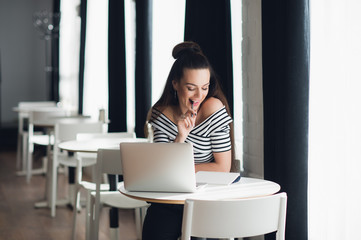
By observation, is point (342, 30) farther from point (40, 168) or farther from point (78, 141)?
point (40, 168)

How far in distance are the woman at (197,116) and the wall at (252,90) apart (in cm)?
54

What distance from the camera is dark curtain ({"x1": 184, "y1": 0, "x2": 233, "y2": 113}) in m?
3.09

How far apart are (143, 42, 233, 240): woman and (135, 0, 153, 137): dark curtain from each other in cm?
210

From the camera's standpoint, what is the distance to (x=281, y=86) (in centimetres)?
253

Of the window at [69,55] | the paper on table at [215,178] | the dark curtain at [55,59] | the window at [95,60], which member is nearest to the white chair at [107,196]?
the paper on table at [215,178]

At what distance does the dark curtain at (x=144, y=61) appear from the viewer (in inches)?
185

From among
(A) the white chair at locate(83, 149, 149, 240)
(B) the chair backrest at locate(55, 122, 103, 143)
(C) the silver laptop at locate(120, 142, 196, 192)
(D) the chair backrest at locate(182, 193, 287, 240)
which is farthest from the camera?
(B) the chair backrest at locate(55, 122, 103, 143)

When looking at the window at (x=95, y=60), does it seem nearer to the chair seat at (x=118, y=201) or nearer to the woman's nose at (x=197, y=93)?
the chair seat at (x=118, y=201)

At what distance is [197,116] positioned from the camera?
8.45 ft

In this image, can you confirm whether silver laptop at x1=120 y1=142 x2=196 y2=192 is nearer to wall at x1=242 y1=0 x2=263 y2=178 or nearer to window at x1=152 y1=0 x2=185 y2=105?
wall at x1=242 y1=0 x2=263 y2=178

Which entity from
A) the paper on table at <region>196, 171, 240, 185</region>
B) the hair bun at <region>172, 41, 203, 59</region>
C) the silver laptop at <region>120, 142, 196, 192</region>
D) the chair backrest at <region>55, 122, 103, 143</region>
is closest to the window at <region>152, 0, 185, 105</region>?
the chair backrest at <region>55, 122, 103, 143</region>

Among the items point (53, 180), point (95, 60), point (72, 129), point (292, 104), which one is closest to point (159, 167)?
point (292, 104)

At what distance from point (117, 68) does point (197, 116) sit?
302 cm

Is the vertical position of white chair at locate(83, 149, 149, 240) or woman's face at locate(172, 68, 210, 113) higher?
woman's face at locate(172, 68, 210, 113)
